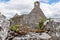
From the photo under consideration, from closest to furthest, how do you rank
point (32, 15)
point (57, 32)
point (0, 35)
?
point (0, 35) → point (57, 32) → point (32, 15)

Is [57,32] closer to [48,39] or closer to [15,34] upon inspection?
[48,39]

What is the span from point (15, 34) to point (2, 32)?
0.79 meters

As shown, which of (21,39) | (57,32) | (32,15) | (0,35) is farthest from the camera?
(32,15)

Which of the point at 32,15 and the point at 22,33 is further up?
the point at 22,33

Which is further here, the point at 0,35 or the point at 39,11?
the point at 39,11

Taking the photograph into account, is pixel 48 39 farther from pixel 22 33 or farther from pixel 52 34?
pixel 22 33

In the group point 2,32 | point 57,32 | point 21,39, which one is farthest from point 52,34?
point 2,32

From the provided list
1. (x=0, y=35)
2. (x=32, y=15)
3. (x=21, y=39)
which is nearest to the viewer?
(x=0, y=35)

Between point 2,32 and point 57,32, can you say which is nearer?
point 2,32

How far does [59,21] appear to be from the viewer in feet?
18.3

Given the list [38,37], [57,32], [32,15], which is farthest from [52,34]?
[32,15]

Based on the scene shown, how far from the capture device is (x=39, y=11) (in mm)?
35094

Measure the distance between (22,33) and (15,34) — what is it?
192mm

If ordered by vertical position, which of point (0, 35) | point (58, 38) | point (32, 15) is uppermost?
point (0, 35)
